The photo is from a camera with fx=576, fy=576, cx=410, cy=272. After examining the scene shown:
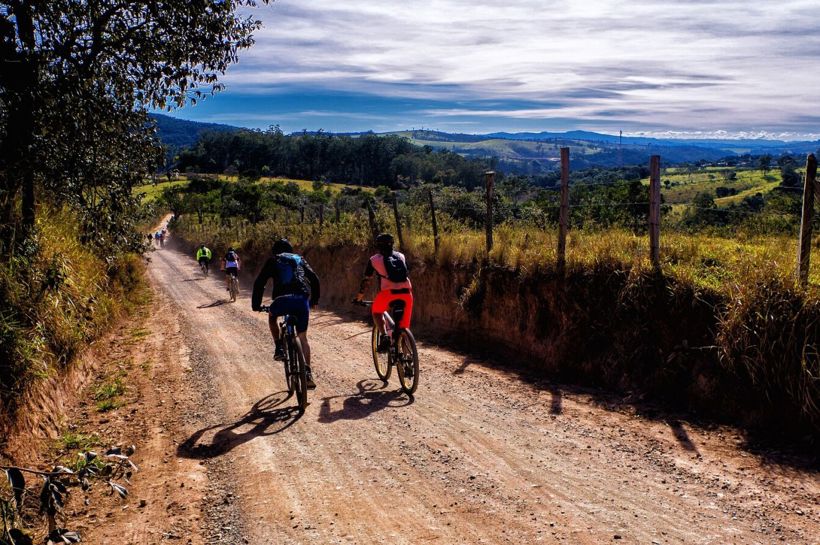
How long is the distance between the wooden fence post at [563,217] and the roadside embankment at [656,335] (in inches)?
12.7

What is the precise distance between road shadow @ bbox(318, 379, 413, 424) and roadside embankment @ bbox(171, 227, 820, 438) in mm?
2612

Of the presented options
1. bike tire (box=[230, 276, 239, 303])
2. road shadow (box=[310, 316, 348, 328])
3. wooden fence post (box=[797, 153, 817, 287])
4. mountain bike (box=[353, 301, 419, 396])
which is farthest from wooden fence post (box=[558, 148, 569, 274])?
bike tire (box=[230, 276, 239, 303])

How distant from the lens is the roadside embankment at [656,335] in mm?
6070

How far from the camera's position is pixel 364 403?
7598 millimetres

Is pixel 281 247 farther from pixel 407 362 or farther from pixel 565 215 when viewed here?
pixel 565 215

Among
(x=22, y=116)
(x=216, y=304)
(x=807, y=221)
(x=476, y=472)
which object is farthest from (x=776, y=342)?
(x=216, y=304)

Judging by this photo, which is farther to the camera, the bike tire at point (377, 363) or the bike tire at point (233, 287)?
the bike tire at point (233, 287)

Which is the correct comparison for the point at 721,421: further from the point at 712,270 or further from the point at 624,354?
the point at 712,270

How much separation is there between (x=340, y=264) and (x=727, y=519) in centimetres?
1577

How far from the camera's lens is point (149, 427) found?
23.1 feet

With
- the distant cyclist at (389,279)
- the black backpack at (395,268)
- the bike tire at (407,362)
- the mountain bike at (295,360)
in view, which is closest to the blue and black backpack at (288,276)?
the mountain bike at (295,360)

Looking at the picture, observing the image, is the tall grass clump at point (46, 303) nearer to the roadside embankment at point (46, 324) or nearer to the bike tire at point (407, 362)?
the roadside embankment at point (46, 324)

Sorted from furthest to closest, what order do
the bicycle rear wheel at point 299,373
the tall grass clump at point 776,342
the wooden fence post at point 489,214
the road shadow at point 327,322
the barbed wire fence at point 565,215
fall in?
the road shadow at point 327,322 < the wooden fence post at point 489,214 < the bicycle rear wheel at point 299,373 < the barbed wire fence at point 565,215 < the tall grass clump at point 776,342

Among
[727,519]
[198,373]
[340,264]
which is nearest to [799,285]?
[727,519]
